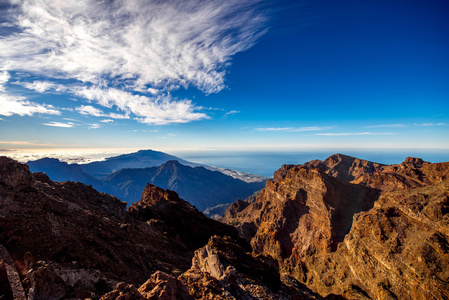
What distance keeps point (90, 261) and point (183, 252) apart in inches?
562

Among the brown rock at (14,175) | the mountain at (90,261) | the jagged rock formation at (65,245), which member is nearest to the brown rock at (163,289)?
the mountain at (90,261)

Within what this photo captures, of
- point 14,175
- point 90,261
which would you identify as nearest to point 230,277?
point 90,261

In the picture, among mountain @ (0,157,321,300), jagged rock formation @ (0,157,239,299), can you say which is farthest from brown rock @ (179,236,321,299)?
jagged rock formation @ (0,157,239,299)

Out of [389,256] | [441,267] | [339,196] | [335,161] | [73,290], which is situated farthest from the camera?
[335,161]

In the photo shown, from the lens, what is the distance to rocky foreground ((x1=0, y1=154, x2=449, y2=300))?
28.6 feet

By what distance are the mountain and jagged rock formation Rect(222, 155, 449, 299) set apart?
13439mm

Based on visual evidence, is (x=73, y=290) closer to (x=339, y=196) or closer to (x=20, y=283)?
(x=20, y=283)

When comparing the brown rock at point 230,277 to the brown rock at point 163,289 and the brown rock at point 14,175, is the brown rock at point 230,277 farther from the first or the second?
the brown rock at point 14,175

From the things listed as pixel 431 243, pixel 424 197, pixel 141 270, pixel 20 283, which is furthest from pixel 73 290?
pixel 424 197

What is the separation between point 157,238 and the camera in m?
22.8

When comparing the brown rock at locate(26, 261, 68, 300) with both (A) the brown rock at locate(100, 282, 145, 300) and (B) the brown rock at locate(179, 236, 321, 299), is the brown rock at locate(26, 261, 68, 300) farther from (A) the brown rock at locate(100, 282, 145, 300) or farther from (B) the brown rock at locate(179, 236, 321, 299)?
(B) the brown rock at locate(179, 236, 321, 299)

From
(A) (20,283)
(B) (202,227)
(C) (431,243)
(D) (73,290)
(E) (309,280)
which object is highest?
(A) (20,283)

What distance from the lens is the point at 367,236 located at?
2448 centimetres

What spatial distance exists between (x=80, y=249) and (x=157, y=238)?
12.4m
